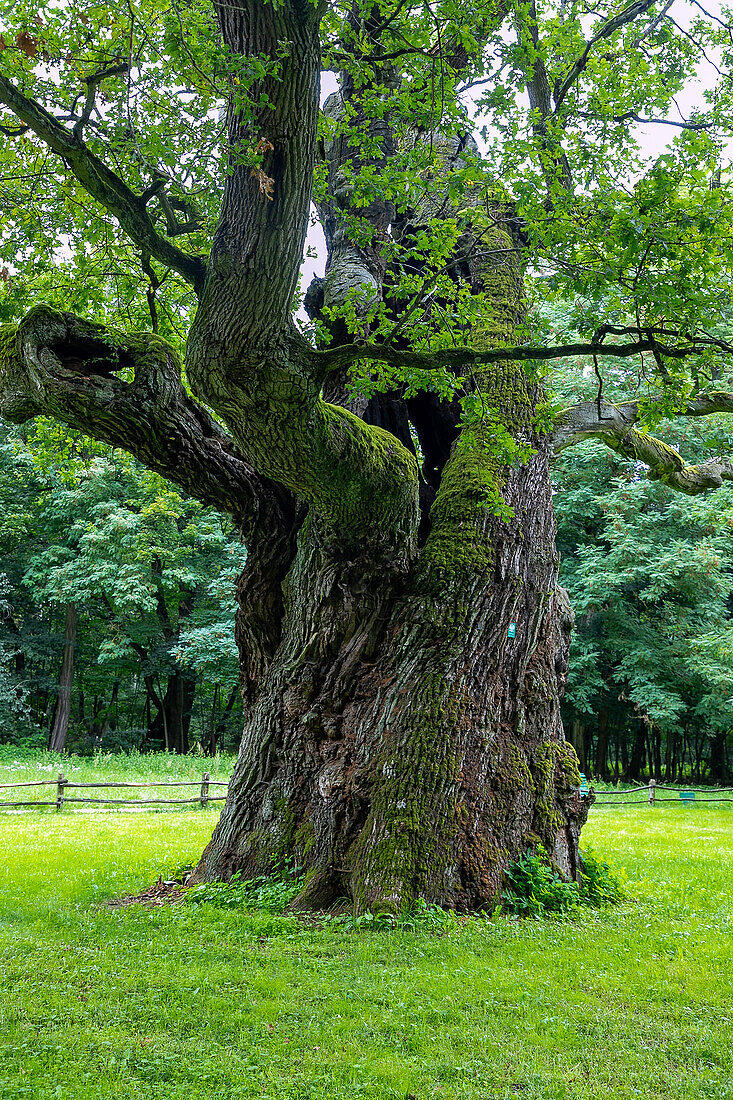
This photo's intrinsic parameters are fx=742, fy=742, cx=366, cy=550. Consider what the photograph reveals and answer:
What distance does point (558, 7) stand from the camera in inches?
372

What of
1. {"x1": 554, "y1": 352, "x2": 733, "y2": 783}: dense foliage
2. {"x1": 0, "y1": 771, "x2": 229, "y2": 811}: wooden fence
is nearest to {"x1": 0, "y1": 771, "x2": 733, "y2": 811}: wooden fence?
{"x1": 0, "y1": 771, "x2": 229, "y2": 811}: wooden fence

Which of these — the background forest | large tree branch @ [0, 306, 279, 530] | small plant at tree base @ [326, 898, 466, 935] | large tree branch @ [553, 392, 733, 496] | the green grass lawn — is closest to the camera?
the green grass lawn

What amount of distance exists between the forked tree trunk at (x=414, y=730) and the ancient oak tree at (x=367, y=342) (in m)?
0.03

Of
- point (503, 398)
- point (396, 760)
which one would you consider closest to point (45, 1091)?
point (396, 760)

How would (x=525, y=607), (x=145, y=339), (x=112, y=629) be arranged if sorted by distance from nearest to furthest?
(x=145, y=339)
(x=525, y=607)
(x=112, y=629)

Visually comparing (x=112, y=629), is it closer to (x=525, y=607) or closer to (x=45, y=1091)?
(x=525, y=607)

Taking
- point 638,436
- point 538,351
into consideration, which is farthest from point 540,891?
point 638,436

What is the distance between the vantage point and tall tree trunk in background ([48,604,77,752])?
2894 cm

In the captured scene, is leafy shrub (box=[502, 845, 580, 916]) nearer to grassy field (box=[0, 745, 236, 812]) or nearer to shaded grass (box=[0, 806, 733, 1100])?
shaded grass (box=[0, 806, 733, 1100])

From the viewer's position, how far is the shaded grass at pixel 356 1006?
11.5 feet

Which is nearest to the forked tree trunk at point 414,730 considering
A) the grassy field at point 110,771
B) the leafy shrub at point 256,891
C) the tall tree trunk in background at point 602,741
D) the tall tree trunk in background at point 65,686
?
the leafy shrub at point 256,891

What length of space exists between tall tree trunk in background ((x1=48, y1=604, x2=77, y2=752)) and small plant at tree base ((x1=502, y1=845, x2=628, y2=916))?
25713 millimetres

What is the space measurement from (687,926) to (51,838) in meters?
9.28

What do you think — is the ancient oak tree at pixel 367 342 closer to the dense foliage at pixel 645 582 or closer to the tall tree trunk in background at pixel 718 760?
the dense foliage at pixel 645 582
